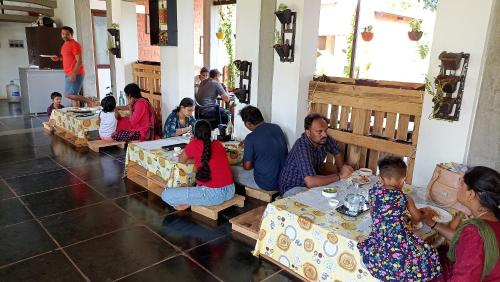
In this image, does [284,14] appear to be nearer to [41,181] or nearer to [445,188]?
[445,188]

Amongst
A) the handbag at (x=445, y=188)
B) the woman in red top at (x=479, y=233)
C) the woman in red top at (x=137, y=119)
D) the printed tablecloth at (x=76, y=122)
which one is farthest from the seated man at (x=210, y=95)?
the woman in red top at (x=479, y=233)

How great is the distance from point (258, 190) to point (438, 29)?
251 centimetres

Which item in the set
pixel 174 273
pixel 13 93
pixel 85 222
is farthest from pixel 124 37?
pixel 13 93

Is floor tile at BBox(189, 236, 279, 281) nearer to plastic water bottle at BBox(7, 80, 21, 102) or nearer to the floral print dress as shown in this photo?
the floral print dress

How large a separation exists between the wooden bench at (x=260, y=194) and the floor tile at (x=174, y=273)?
1432mm

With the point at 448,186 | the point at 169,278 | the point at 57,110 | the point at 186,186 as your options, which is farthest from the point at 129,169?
the point at 448,186

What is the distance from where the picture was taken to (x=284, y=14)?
423cm

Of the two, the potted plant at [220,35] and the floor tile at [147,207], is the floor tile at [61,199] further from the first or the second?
the potted plant at [220,35]

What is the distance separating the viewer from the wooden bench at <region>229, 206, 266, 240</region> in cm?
348

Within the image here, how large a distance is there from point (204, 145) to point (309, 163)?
106 cm

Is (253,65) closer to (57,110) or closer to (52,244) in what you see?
(52,244)

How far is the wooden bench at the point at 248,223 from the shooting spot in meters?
3.48

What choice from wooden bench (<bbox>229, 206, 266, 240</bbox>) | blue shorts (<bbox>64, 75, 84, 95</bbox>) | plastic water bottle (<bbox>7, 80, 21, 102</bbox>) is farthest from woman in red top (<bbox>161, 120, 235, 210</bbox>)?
plastic water bottle (<bbox>7, 80, 21, 102</bbox>)

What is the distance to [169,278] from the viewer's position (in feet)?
9.47
